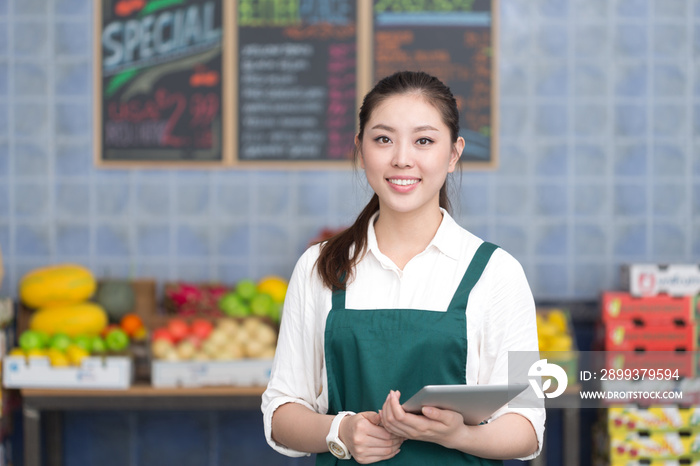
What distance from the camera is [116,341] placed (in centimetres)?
312

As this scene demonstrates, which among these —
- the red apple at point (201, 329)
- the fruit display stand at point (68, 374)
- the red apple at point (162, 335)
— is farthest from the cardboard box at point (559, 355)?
the fruit display stand at point (68, 374)

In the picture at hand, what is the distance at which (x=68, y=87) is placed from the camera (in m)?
3.69

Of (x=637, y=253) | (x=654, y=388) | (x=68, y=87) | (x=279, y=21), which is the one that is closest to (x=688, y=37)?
(x=637, y=253)

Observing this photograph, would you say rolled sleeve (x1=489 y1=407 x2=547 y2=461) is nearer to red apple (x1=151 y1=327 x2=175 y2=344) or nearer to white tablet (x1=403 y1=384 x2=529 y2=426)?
white tablet (x1=403 y1=384 x2=529 y2=426)

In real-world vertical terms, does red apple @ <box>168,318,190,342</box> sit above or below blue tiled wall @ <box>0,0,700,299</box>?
below

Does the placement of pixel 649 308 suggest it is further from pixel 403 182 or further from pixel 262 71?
pixel 403 182

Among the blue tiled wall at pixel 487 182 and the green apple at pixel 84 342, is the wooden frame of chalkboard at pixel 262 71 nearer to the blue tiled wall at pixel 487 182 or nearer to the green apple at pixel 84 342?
the blue tiled wall at pixel 487 182

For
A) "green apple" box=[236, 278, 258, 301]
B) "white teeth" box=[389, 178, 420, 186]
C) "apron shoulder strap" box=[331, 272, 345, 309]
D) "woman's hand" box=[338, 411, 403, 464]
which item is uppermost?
"white teeth" box=[389, 178, 420, 186]

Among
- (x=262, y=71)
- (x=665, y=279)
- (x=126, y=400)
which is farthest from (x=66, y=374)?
(x=665, y=279)

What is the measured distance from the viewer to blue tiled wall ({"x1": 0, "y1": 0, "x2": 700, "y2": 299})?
3.68 m

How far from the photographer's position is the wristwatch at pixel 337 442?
4.34 feet

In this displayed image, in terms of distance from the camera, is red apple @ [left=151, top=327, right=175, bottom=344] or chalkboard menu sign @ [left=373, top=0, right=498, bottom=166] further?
chalkboard menu sign @ [left=373, top=0, right=498, bottom=166]

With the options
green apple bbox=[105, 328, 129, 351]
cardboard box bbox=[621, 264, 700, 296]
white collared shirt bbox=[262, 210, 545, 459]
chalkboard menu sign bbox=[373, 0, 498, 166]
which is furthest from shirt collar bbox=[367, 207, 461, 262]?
chalkboard menu sign bbox=[373, 0, 498, 166]

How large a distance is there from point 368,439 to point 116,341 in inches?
81.6
